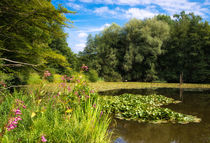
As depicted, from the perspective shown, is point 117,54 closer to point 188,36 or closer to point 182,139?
point 188,36

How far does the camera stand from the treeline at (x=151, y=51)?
18.0 meters

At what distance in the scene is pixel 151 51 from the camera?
18156mm

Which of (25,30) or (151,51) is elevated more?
(151,51)

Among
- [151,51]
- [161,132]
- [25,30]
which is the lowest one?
[161,132]

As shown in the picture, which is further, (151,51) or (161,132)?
→ (151,51)

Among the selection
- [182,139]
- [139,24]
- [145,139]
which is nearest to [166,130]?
[182,139]

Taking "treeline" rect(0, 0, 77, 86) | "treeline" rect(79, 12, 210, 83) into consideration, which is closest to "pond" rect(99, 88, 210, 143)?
"treeline" rect(0, 0, 77, 86)

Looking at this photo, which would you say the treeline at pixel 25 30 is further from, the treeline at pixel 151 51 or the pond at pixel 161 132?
the treeline at pixel 151 51

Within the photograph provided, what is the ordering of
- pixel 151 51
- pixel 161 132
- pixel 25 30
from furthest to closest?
pixel 151 51
pixel 25 30
pixel 161 132

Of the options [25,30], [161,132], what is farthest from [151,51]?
[161,132]

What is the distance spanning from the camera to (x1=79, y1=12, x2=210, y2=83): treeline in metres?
18.0

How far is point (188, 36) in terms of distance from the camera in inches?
757

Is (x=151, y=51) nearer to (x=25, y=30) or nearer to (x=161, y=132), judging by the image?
(x=25, y=30)

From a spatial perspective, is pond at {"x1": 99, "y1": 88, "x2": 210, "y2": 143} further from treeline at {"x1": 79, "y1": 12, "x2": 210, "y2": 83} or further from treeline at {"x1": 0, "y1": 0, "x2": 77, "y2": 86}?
treeline at {"x1": 79, "y1": 12, "x2": 210, "y2": 83}
